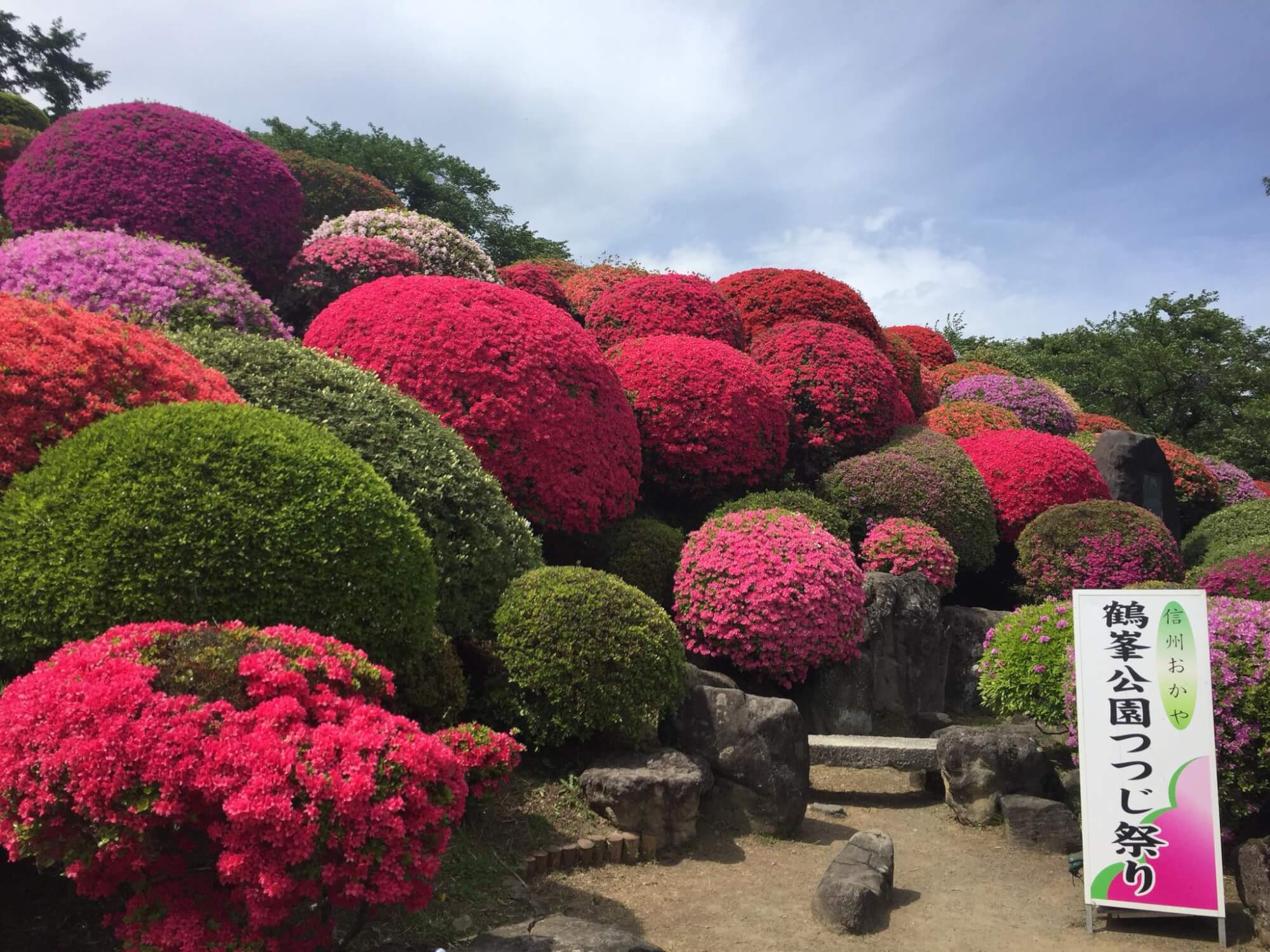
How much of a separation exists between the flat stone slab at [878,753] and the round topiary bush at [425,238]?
752 centimetres

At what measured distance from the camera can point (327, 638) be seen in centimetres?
385

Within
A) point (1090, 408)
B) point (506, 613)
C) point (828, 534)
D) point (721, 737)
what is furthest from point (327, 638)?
point (1090, 408)

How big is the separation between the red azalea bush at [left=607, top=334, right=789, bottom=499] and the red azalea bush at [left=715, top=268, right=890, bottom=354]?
125 inches

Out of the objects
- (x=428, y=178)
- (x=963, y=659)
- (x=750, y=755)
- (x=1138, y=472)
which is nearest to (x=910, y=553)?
(x=963, y=659)

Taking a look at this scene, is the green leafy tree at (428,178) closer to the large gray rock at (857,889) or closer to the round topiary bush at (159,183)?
the round topiary bush at (159,183)

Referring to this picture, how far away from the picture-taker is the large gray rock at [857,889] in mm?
4891

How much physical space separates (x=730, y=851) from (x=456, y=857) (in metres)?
1.84

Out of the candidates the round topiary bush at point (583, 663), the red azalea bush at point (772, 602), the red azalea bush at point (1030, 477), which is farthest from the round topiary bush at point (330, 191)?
the round topiary bush at point (583, 663)

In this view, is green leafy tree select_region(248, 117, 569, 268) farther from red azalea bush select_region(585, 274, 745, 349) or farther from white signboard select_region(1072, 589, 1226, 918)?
white signboard select_region(1072, 589, 1226, 918)

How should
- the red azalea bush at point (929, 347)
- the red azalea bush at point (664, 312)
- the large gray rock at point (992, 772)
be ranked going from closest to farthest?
the large gray rock at point (992, 772) < the red azalea bush at point (664, 312) < the red azalea bush at point (929, 347)

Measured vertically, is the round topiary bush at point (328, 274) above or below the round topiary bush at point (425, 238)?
below

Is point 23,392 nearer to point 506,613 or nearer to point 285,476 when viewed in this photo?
point 285,476

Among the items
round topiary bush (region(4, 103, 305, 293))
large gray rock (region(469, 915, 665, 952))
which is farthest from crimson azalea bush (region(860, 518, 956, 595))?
round topiary bush (region(4, 103, 305, 293))

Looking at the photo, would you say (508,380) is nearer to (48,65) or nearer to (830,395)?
(830,395)
